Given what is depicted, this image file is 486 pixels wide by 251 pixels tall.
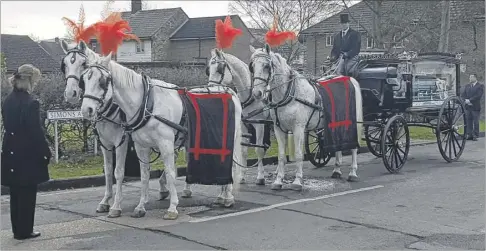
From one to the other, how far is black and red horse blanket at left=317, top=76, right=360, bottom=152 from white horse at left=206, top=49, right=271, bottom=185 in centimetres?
108

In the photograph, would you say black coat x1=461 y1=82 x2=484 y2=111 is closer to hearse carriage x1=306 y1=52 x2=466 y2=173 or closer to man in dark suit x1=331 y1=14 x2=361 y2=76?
hearse carriage x1=306 y1=52 x2=466 y2=173

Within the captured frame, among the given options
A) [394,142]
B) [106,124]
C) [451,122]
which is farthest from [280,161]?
[451,122]

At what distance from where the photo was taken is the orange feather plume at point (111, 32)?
26.2 ft

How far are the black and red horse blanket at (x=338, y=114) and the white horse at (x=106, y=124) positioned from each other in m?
3.61

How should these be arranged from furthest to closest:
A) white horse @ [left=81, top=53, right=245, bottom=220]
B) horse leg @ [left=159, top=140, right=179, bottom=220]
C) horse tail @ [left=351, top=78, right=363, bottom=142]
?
horse tail @ [left=351, top=78, right=363, bottom=142] < horse leg @ [left=159, top=140, right=179, bottom=220] < white horse @ [left=81, top=53, right=245, bottom=220]

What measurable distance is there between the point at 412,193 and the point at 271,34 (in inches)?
142

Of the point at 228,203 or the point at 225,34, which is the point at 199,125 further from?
the point at 225,34

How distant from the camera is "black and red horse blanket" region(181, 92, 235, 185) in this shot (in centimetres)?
841

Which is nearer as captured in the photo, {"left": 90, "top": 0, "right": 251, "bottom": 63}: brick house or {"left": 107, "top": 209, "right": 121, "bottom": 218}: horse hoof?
{"left": 107, "top": 209, "right": 121, "bottom": 218}: horse hoof

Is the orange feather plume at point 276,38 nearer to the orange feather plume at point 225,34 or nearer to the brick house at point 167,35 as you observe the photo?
the orange feather plume at point 225,34

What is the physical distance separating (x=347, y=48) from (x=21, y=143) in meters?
7.38

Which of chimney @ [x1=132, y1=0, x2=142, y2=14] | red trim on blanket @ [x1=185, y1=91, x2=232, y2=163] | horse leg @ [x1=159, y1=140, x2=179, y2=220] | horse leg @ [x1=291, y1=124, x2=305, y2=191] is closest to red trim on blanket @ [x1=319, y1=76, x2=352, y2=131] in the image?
horse leg @ [x1=291, y1=124, x2=305, y2=191]

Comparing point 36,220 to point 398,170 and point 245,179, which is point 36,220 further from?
point 398,170

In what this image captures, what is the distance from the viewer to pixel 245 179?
11656mm
